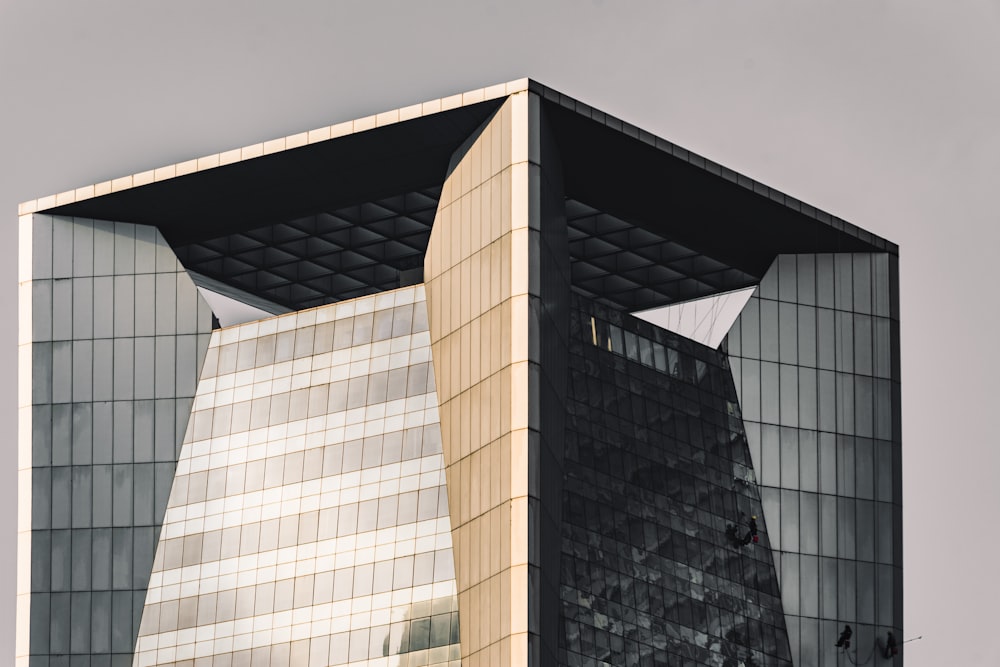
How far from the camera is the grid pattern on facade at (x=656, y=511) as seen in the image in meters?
90.5

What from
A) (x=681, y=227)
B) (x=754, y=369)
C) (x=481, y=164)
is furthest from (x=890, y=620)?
(x=481, y=164)

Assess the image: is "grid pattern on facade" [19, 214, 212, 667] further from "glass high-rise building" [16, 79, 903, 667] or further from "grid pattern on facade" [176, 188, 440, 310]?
"grid pattern on facade" [176, 188, 440, 310]

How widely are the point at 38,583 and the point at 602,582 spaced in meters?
26.2

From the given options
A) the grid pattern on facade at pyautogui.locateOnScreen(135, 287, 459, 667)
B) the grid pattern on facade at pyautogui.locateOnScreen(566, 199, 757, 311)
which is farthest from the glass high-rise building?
the grid pattern on facade at pyautogui.locateOnScreen(566, 199, 757, 311)

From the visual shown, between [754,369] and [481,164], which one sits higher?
[481,164]

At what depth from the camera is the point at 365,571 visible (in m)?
92.4

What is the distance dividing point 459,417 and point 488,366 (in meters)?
2.86

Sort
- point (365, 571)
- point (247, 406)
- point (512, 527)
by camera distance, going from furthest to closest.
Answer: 1. point (247, 406)
2. point (365, 571)
3. point (512, 527)

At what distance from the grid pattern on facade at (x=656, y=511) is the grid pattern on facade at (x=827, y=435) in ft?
4.21

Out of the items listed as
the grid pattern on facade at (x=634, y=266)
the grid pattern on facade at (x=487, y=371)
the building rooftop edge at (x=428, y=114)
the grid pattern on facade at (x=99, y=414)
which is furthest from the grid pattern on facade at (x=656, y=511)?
the grid pattern on facade at (x=99, y=414)

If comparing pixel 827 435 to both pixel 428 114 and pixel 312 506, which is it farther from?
pixel 312 506

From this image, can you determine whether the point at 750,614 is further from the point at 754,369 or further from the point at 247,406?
the point at 247,406

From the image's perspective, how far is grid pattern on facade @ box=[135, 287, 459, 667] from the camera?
91.3 m

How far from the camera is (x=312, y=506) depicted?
95.1 meters
